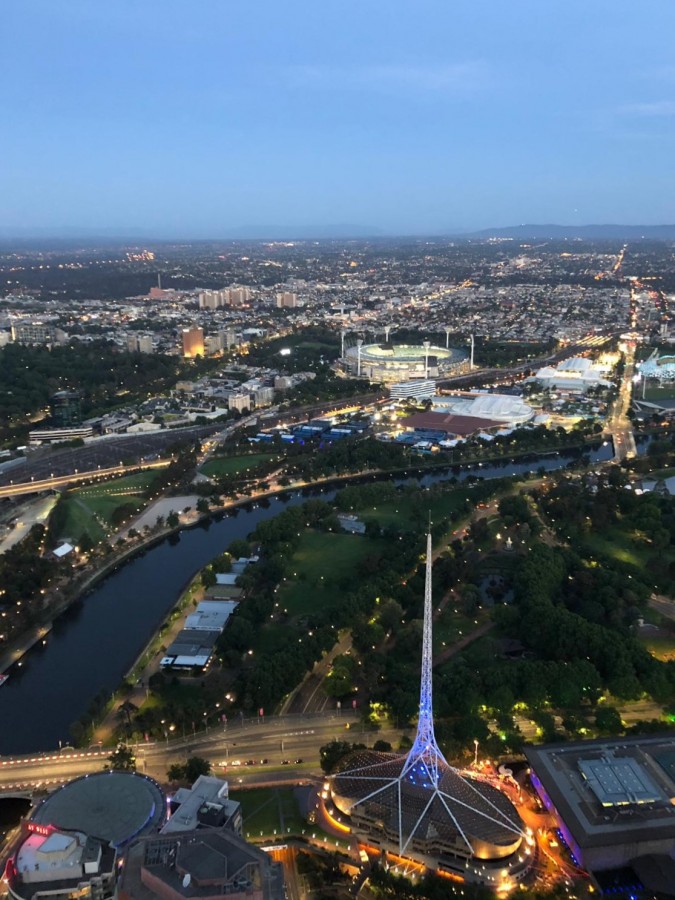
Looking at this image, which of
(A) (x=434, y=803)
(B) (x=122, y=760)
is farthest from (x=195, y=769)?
(A) (x=434, y=803)

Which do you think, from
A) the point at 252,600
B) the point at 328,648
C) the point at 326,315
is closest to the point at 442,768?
the point at 328,648

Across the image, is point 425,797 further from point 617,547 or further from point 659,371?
point 659,371

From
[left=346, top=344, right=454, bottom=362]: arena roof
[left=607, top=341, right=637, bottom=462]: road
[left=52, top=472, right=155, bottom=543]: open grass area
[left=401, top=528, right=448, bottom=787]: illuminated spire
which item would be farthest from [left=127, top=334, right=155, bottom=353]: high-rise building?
[left=401, top=528, right=448, bottom=787]: illuminated spire

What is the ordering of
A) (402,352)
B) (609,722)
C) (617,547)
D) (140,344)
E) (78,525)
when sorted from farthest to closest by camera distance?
(140,344)
(402,352)
(78,525)
(617,547)
(609,722)

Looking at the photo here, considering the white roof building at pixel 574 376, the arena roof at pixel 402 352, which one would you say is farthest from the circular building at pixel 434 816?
the arena roof at pixel 402 352

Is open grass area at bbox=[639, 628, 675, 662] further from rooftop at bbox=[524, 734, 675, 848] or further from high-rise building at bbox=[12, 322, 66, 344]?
high-rise building at bbox=[12, 322, 66, 344]

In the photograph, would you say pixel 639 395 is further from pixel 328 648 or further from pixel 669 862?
pixel 669 862
